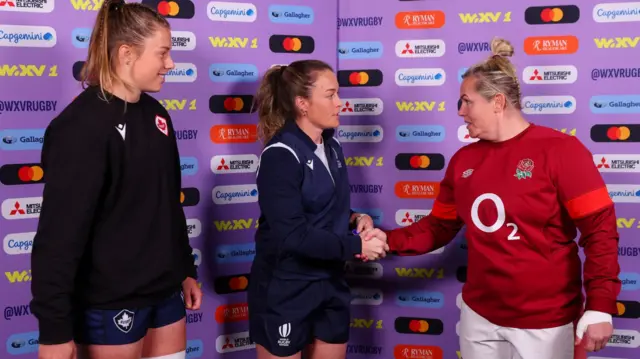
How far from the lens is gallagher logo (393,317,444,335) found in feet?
10.4

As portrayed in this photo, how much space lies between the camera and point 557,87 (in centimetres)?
291

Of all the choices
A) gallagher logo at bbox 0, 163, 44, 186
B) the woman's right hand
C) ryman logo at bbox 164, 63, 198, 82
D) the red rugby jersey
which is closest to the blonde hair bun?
the red rugby jersey

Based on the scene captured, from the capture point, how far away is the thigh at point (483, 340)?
2211mm

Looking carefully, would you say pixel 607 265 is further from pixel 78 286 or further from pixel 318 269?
pixel 78 286

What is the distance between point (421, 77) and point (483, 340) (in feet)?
4.31

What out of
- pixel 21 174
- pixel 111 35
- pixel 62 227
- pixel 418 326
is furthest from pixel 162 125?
pixel 418 326

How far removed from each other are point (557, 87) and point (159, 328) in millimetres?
1954

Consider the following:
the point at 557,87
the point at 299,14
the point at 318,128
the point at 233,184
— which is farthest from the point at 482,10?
the point at 233,184

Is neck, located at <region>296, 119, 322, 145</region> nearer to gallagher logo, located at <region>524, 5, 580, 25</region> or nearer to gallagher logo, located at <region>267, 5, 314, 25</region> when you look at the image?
gallagher logo, located at <region>267, 5, 314, 25</region>

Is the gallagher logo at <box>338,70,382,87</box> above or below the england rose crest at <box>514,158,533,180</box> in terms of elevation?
above

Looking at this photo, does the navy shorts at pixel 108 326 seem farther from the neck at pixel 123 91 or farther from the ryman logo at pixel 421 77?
the ryman logo at pixel 421 77

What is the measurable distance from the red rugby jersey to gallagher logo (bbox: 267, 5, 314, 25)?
1.21 meters

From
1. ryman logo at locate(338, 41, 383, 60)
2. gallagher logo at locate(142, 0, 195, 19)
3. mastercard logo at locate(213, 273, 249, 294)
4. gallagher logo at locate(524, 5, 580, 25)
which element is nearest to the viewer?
gallagher logo at locate(142, 0, 195, 19)

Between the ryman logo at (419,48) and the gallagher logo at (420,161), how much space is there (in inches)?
18.0
